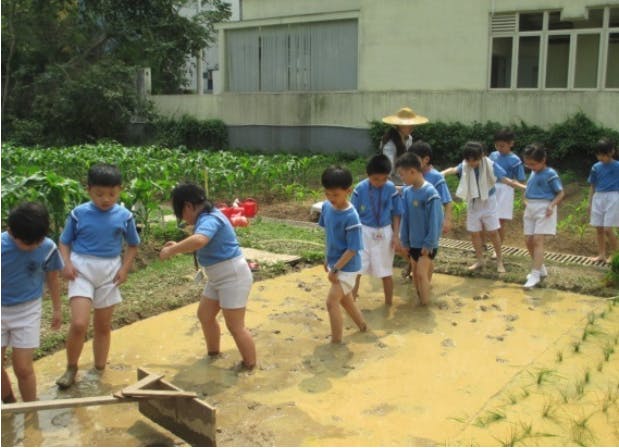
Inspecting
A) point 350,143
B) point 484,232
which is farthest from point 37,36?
point 484,232

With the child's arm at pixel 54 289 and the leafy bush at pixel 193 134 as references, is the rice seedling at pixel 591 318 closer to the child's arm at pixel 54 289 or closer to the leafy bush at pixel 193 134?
the child's arm at pixel 54 289

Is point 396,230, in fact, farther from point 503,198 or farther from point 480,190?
point 503,198

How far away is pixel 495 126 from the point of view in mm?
15055

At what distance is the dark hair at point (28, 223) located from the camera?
3.81 metres

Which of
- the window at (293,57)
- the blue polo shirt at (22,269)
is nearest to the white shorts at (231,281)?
the blue polo shirt at (22,269)

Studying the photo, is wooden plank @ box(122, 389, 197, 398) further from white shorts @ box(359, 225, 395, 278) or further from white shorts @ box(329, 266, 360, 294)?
white shorts @ box(359, 225, 395, 278)

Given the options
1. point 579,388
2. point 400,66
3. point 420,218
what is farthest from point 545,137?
point 579,388

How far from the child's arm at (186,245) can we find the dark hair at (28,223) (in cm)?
78

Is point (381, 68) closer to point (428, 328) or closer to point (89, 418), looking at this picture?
point (428, 328)

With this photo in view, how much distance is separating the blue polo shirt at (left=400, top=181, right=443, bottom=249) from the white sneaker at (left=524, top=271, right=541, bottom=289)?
4.40 ft

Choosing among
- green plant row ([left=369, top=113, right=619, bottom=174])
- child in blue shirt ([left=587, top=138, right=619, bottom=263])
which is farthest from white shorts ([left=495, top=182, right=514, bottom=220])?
green plant row ([left=369, top=113, right=619, bottom=174])

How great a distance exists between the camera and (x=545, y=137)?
14.3m

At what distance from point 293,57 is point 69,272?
16.6 meters

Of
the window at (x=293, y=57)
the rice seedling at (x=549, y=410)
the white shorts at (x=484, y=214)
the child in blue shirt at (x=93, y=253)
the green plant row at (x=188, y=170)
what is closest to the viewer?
the rice seedling at (x=549, y=410)
